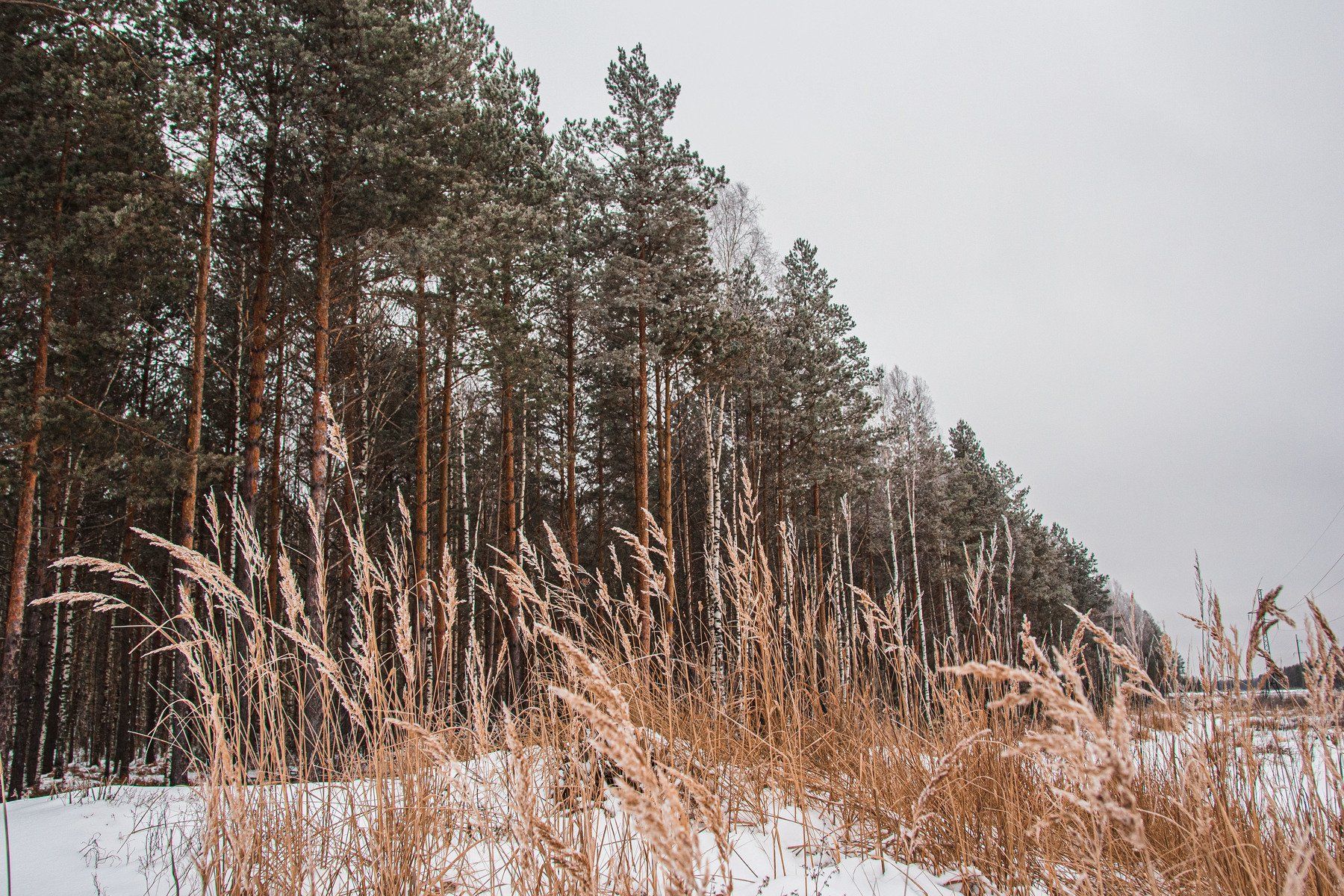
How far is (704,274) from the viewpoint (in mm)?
12758

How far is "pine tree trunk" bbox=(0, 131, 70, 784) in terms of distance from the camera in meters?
7.24

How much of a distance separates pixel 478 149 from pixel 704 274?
16.4 feet

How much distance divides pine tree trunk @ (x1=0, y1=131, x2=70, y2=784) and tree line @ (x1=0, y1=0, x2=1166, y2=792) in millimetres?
34

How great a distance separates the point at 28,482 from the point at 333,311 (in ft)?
14.4

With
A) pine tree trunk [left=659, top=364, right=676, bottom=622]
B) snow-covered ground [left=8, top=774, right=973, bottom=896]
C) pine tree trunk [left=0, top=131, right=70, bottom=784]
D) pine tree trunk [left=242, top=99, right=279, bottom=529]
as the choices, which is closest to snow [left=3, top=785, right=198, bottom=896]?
snow-covered ground [left=8, top=774, right=973, bottom=896]

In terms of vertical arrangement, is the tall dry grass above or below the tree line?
below

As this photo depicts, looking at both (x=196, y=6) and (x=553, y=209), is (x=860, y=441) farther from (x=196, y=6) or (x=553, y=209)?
(x=196, y=6)


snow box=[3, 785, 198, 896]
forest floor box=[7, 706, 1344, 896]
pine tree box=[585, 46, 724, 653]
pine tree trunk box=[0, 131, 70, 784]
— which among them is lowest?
snow box=[3, 785, 198, 896]

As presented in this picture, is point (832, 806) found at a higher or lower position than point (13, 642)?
lower

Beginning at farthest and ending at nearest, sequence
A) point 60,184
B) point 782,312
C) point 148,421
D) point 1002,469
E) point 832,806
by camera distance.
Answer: point 1002,469 < point 782,312 < point 148,421 < point 60,184 < point 832,806

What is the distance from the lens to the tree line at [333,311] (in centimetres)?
706

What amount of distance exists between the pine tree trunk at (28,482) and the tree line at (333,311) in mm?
34

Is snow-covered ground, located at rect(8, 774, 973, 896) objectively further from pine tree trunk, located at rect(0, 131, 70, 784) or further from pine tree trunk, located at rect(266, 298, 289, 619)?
pine tree trunk, located at rect(266, 298, 289, 619)

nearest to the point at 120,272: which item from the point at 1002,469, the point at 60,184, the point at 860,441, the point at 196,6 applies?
the point at 60,184
